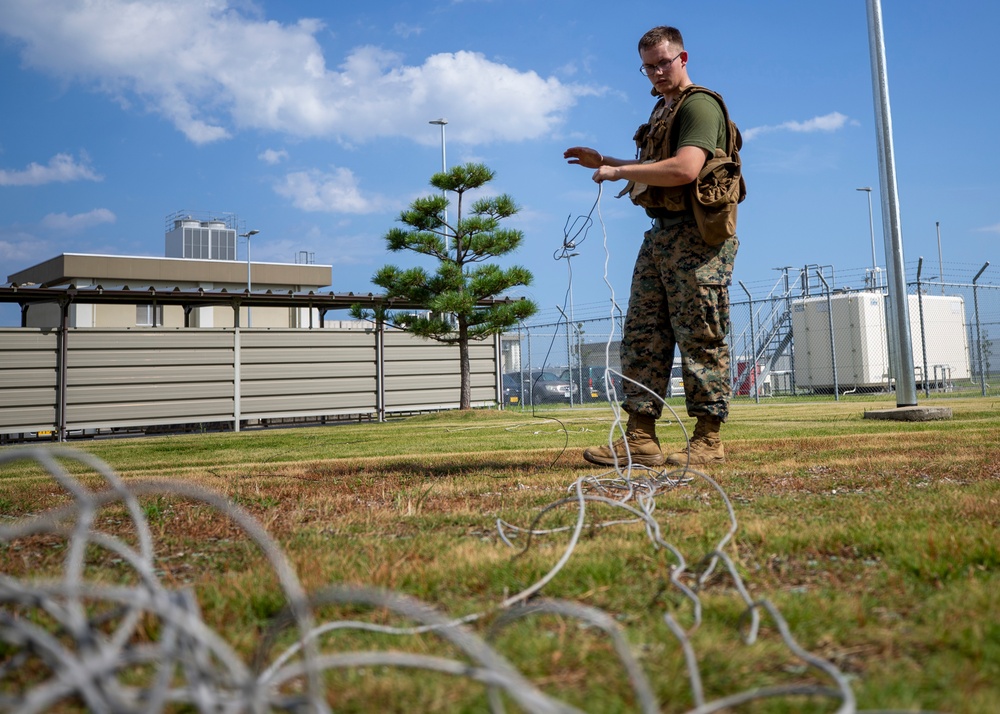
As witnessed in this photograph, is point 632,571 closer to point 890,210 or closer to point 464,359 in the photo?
point 890,210

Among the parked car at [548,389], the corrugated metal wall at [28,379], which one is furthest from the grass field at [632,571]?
the parked car at [548,389]

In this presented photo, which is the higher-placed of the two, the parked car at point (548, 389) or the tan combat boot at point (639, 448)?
the parked car at point (548, 389)

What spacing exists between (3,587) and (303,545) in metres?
1.46

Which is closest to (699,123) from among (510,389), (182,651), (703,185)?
(703,185)

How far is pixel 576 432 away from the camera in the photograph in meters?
7.44

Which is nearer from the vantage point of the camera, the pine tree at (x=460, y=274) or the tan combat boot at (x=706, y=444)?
the tan combat boot at (x=706, y=444)

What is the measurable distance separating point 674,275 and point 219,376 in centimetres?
1219

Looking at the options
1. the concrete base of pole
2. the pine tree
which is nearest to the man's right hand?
the concrete base of pole

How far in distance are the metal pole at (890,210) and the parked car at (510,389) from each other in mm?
10920

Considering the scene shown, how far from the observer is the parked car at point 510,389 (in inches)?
733

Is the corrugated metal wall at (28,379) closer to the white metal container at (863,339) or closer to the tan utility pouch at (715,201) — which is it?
the tan utility pouch at (715,201)

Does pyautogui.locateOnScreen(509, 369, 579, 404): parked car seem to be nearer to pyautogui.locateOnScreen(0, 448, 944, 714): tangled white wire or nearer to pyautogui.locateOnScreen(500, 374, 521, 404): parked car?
pyautogui.locateOnScreen(500, 374, 521, 404): parked car

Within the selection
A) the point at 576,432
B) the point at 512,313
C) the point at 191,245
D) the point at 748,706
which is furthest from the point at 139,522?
the point at 191,245

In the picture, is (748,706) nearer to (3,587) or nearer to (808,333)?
(3,587)
